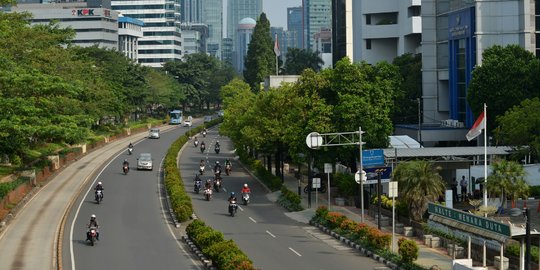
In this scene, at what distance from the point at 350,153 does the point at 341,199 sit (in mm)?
4139

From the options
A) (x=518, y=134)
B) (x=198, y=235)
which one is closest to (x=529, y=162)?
(x=518, y=134)

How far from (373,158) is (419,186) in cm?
418

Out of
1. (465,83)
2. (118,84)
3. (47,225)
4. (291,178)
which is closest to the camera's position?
(47,225)

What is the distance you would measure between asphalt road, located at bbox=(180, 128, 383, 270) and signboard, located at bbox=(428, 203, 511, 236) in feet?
11.5

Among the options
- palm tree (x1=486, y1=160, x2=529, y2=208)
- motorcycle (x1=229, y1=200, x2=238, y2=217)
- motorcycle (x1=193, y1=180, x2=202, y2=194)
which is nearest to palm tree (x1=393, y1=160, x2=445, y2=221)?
palm tree (x1=486, y1=160, x2=529, y2=208)

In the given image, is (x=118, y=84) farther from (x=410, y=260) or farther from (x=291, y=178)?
(x=410, y=260)

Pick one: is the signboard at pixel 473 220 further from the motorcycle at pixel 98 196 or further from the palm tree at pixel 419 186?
the motorcycle at pixel 98 196

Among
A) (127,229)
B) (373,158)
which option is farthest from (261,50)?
(127,229)

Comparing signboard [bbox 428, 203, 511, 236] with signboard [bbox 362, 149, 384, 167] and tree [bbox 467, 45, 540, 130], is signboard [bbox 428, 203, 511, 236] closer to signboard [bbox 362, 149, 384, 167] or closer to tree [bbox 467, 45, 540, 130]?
signboard [bbox 362, 149, 384, 167]

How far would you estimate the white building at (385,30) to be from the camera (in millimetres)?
131500

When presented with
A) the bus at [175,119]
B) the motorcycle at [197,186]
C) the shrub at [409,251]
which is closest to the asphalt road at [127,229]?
the motorcycle at [197,186]

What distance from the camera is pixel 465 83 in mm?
93250

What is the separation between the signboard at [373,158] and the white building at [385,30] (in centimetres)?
7479

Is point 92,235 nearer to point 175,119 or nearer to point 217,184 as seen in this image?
point 217,184
